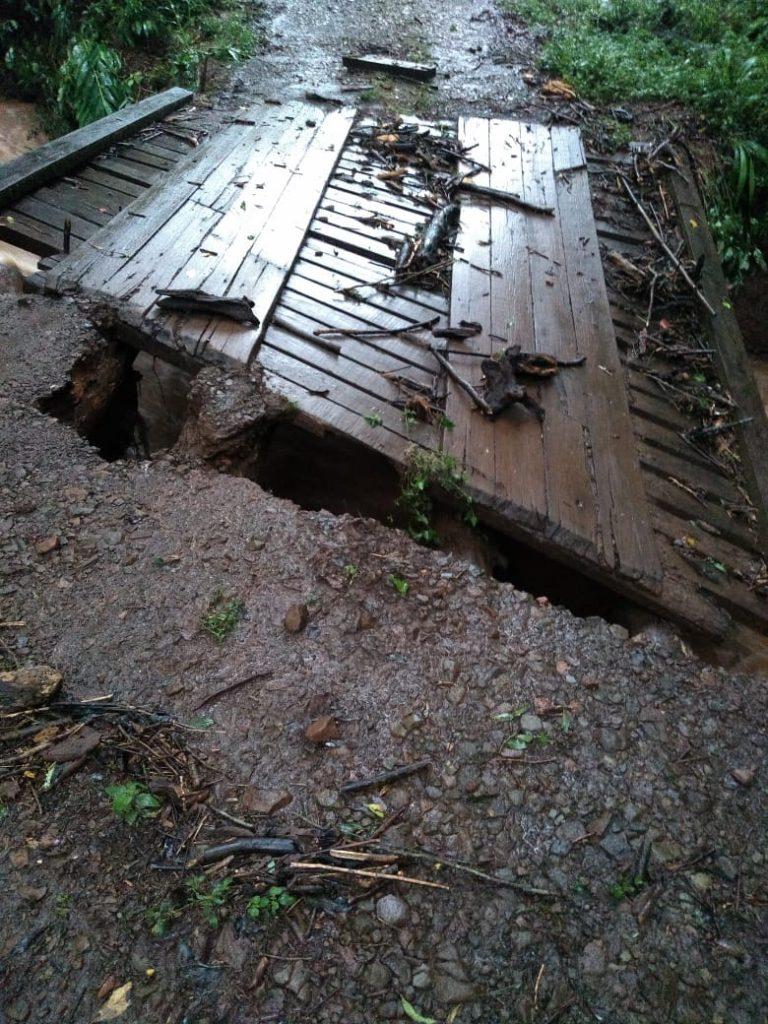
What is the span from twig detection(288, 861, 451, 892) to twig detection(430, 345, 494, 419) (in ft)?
7.38

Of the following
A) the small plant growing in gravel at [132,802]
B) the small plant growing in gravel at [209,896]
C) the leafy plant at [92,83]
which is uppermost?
the leafy plant at [92,83]

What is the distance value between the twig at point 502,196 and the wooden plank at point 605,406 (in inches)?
5.6

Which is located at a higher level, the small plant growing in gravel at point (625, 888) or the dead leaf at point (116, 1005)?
the small plant growing in gravel at point (625, 888)

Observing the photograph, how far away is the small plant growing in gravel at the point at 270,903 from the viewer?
1.91m

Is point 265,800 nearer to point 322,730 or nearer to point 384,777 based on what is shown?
point 322,730

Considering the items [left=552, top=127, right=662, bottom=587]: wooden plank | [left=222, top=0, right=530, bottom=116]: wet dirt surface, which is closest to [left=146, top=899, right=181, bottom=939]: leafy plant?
[left=552, top=127, right=662, bottom=587]: wooden plank

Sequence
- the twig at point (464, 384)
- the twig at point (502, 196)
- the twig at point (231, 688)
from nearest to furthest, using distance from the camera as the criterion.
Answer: the twig at point (231, 688) < the twig at point (464, 384) < the twig at point (502, 196)

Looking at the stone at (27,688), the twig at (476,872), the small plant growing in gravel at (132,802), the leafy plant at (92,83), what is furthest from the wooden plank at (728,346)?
the leafy plant at (92,83)

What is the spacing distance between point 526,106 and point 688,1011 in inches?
299

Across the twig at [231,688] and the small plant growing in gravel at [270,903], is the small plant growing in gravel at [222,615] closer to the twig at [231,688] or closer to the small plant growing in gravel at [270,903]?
the twig at [231,688]

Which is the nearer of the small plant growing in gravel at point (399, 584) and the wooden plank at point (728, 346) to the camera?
the small plant growing in gravel at point (399, 584)

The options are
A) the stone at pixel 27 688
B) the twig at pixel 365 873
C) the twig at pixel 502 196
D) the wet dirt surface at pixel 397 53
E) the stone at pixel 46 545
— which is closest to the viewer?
the twig at pixel 365 873

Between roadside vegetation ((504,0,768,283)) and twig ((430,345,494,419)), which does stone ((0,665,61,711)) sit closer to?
twig ((430,345,494,419))

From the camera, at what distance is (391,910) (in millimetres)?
1955
